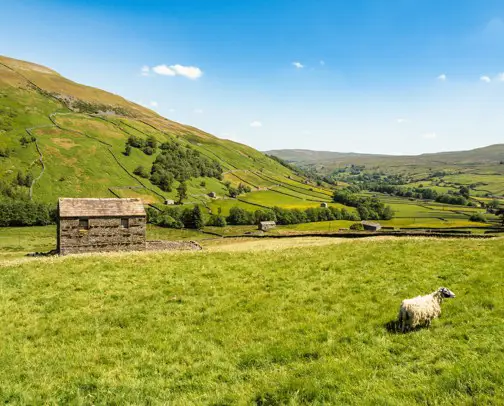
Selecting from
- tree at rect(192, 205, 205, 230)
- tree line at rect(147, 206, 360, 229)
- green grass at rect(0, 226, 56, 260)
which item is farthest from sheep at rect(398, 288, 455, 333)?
tree at rect(192, 205, 205, 230)

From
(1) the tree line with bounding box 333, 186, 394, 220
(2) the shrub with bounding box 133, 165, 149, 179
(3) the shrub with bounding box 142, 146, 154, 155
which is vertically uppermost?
(3) the shrub with bounding box 142, 146, 154, 155

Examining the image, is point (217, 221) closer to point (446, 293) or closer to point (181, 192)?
point (181, 192)

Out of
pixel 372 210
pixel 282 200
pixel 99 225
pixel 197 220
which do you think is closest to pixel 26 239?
pixel 99 225

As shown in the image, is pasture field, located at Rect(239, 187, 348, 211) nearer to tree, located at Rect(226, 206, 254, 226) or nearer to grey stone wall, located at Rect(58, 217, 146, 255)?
tree, located at Rect(226, 206, 254, 226)

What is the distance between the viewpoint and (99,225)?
4916 cm

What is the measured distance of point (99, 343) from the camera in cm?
1368

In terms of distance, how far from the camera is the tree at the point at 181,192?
159m

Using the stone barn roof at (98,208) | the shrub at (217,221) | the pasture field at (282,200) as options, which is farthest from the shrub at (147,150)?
the stone barn roof at (98,208)

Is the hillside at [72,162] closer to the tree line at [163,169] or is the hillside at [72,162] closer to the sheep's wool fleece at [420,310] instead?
the tree line at [163,169]

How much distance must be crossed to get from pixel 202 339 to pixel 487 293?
499 inches

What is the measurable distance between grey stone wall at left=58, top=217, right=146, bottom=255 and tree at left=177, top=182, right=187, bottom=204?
10387cm

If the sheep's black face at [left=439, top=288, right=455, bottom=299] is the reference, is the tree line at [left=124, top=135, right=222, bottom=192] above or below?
above

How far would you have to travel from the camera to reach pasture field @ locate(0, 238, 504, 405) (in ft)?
30.6

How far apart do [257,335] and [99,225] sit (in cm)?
4227
